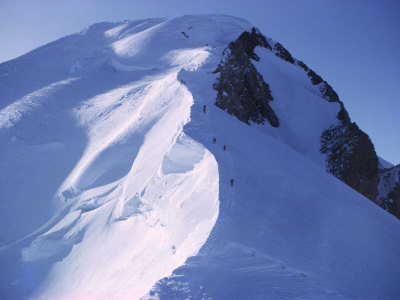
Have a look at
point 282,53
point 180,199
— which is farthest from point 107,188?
point 282,53

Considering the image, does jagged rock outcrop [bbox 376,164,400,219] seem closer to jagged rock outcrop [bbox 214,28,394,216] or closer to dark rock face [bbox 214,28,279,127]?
jagged rock outcrop [bbox 214,28,394,216]

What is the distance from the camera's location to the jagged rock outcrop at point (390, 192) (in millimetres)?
20156

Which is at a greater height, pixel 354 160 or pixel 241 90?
pixel 241 90

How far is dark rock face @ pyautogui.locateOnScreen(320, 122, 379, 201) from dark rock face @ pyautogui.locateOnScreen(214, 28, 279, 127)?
490 centimetres

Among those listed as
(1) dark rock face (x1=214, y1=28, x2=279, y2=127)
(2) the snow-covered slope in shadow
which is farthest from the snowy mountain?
(1) dark rock face (x1=214, y1=28, x2=279, y2=127)

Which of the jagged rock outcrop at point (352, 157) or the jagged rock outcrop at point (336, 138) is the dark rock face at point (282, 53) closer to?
the jagged rock outcrop at point (336, 138)

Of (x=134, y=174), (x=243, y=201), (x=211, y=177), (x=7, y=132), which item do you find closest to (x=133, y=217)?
(x=134, y=174)

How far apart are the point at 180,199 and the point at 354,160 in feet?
59.0

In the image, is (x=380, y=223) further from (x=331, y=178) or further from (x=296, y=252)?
(x=296, y=252)

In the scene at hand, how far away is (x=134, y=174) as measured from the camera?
9.70 meters

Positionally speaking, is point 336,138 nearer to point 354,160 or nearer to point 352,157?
point 352,157

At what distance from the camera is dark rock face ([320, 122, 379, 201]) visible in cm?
1989

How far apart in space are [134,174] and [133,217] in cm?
200

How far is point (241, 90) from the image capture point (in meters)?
19.6
